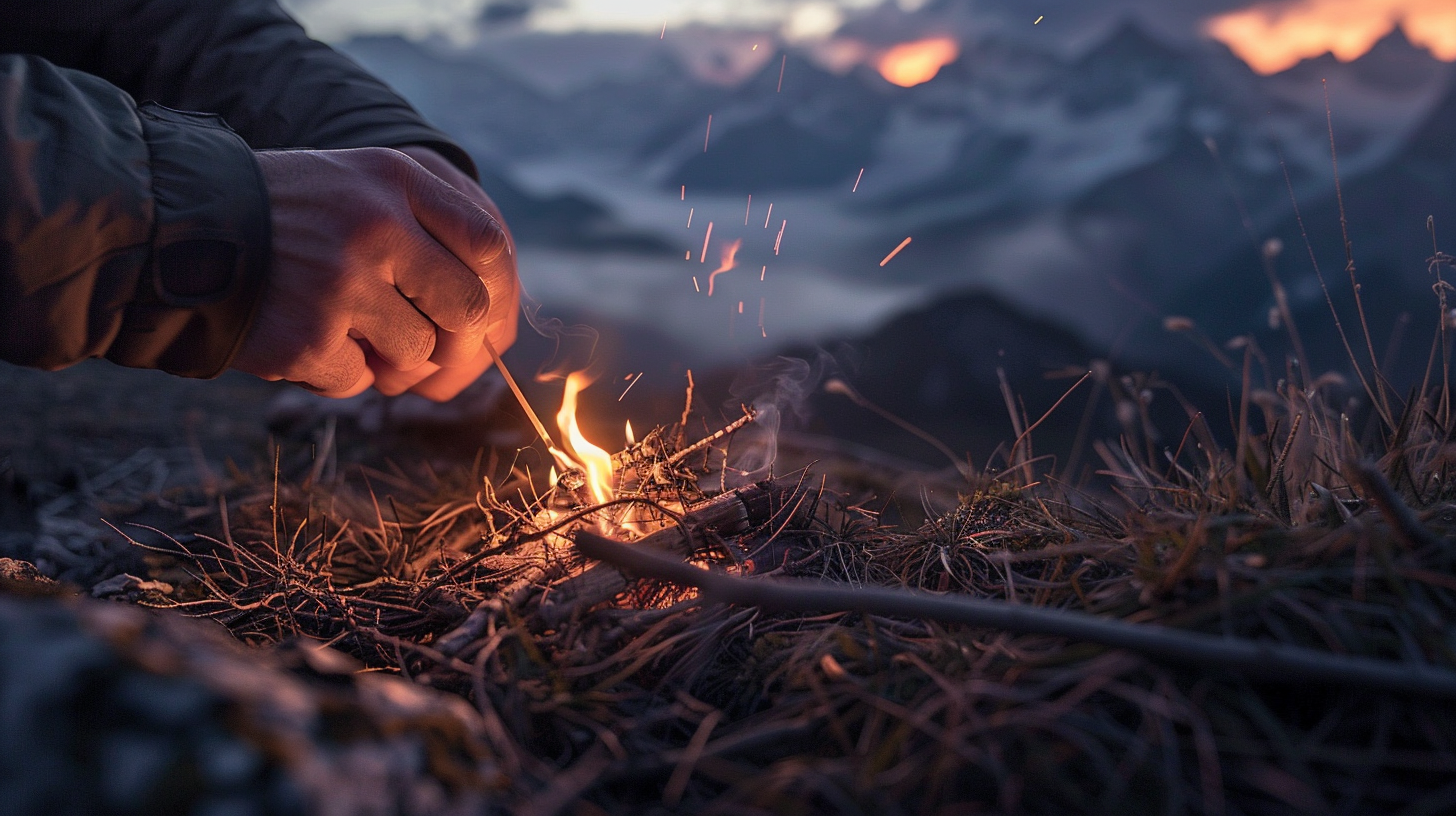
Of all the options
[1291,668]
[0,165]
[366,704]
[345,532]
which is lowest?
[345,532]

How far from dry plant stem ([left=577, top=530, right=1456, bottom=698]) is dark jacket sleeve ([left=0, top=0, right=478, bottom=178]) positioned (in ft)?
7.35

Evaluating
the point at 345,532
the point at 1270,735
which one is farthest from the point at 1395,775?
the point at 345,532

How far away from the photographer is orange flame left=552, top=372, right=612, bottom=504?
2.01 meters

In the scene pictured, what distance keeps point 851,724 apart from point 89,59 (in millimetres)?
3694

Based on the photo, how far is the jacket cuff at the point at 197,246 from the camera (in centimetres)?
182

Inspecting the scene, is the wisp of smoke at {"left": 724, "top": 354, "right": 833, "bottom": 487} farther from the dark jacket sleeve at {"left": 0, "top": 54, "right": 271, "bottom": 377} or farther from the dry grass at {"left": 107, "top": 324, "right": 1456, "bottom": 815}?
the dark jacket sleeve at {"left": 0, "top": 54, "right": 271, "bottom": 377}

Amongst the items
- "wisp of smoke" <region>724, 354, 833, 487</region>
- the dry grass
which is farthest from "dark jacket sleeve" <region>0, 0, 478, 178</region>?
the dry grass

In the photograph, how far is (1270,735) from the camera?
97cm

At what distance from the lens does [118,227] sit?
1.75 metres

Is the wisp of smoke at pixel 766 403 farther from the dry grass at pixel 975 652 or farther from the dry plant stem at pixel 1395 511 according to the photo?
the dry plant stem at pixel 1395 511

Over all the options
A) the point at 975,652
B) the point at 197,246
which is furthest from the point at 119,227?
→ the point at 975,652

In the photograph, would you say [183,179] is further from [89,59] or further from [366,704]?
[89,59]

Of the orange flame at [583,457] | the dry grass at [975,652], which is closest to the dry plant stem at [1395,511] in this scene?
the dry grass at [975,652]

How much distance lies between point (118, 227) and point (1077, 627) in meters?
2.10
